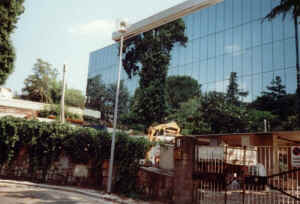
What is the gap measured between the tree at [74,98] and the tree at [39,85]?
5.32 meters

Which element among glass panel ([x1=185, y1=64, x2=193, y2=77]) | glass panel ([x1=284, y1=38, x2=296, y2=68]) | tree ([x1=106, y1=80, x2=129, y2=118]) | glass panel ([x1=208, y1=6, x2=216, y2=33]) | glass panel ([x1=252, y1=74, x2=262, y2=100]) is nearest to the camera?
glass panel ([x1=284, y1=38, x2=296, y2=68])

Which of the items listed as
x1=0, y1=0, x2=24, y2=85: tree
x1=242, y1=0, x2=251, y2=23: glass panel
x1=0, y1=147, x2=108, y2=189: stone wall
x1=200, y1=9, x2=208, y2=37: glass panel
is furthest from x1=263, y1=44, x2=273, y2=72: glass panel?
x1=0, y1=0, x2=24, y2=85: tree

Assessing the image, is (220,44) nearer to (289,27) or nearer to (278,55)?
(278,55)

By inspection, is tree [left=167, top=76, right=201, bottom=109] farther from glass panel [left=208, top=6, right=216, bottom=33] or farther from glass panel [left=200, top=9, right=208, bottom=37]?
glass panel [left=208, top=6, right=216, bottom=33]

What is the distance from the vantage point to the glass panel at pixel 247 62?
2756 centimetres

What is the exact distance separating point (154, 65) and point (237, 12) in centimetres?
1258

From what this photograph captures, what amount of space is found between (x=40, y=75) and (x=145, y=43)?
1014 inches

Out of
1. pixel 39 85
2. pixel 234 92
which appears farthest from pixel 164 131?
pixel 39 85

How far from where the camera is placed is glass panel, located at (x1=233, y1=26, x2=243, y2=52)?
29.0 m

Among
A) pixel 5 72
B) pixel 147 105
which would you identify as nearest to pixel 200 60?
pixel 147 105

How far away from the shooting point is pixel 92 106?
156 ft

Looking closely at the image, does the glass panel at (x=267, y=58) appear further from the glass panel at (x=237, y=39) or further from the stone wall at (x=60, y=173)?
the stone wall at (x=60, y=173)

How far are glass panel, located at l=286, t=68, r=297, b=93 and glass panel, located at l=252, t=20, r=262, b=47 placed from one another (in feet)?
14.7

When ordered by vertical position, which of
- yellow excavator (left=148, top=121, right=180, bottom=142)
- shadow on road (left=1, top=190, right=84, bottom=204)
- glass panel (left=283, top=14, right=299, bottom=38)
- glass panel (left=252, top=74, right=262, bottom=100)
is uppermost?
glass panel (left=283, top=14, right=299, bottom=38)
